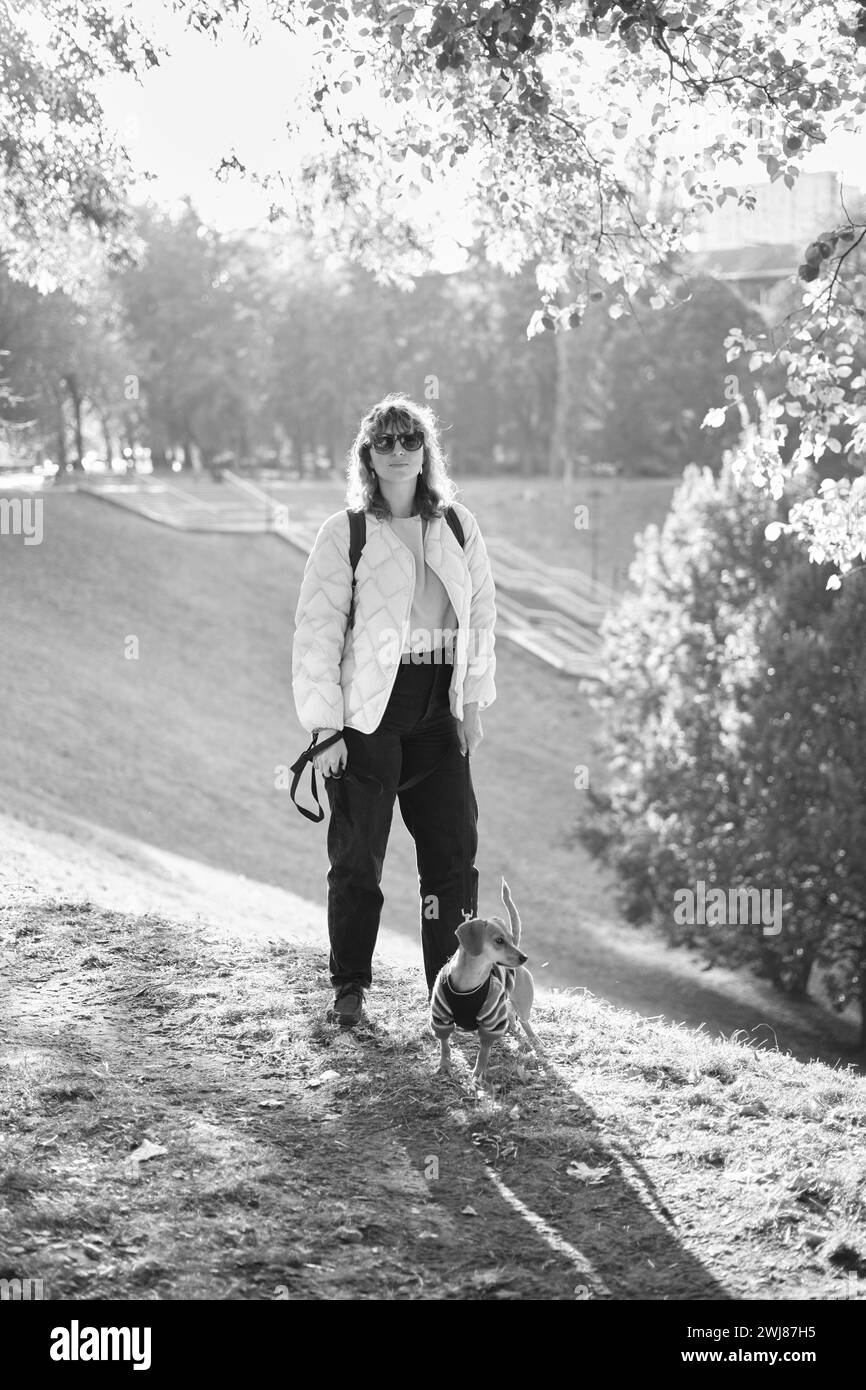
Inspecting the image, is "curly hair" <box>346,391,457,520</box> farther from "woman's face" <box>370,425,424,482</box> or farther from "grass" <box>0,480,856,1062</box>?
"grass" <box>0,480,856,1062</box>

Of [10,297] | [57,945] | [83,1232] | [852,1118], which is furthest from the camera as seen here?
[10,297]

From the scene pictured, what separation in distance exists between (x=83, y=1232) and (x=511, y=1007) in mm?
2072

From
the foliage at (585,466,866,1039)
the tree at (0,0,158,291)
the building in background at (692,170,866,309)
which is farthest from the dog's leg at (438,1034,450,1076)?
the building in background at (692,170,866,309)

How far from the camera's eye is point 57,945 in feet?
23.9

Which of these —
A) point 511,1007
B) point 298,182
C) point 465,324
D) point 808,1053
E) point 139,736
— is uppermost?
point 465,324

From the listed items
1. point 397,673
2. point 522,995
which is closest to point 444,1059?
point 522,995

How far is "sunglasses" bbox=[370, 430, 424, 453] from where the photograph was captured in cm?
540

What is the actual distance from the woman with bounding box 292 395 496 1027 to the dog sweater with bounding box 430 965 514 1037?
1.72 feet

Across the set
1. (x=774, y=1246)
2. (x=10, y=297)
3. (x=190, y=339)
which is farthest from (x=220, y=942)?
(x=190, y=339)

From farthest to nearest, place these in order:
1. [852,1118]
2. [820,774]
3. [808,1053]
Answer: [820,774] → [808,1053] → [852,1118]

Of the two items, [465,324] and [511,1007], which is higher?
[465,324]

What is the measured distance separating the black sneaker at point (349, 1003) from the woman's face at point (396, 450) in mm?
2272

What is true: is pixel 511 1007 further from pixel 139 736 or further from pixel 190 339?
pixel 190 339

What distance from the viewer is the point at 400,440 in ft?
17.7
